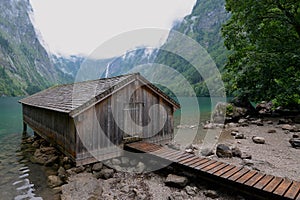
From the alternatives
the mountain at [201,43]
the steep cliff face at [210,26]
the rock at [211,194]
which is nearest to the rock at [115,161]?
the rock at [211,194]

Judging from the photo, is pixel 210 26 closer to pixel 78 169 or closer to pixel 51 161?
pixel 51 161

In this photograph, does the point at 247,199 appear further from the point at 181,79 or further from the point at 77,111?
the point at 181,79

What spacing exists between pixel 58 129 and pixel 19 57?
168 m

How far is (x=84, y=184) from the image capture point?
340 inches

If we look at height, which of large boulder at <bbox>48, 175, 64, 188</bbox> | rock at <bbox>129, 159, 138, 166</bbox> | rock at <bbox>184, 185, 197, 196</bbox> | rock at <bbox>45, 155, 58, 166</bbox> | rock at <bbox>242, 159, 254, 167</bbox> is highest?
rock at <bbox>242, 159, 254, 167</bbox>

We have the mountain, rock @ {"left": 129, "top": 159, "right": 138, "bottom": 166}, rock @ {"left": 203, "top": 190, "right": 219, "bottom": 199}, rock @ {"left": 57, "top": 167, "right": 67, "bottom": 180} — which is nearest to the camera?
rock @ {"left": 203, "top": 190, "right": 219, "bottom": 199}

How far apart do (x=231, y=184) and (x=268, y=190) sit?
3.89 ft

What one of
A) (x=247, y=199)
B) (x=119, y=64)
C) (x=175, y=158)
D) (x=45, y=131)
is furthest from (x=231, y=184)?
(x=119, y=64)

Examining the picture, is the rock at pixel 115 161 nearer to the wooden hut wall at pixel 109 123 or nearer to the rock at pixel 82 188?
the wooden hut wall at pixel 109 123

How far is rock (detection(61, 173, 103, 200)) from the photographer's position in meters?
7.81

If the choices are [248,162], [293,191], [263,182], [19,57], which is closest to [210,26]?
[19,57]

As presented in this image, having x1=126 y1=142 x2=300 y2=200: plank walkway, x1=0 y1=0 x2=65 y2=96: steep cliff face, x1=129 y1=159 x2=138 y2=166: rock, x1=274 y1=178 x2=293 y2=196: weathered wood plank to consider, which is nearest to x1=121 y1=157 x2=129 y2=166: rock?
x1=129 y1=159 x2=138 y2=166: rock

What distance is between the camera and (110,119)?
34.4 feet

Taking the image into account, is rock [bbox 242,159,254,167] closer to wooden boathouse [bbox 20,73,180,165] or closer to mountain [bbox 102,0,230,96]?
wooden boathouse [bbox 20,73,180,165]
